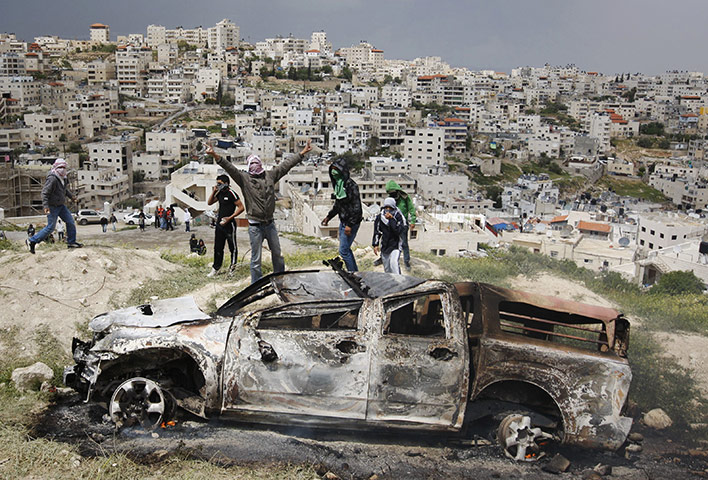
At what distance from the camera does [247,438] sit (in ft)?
18.2

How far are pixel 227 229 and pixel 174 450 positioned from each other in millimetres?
5127

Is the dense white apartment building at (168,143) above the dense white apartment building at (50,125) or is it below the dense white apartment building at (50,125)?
below

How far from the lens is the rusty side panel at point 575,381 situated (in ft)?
18.4

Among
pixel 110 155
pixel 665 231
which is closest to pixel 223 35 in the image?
pixel 110 155

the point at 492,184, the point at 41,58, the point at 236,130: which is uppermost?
the point at 41,58

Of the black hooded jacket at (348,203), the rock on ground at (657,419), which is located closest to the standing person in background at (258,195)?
the black hooded jacket at (348,203)

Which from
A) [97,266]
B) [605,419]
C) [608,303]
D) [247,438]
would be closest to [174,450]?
[247,438]

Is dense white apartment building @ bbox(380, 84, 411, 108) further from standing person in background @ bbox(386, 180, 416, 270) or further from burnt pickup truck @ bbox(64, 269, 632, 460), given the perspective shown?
burnt pickup truck @ bbox(64, 269, 632, 460)

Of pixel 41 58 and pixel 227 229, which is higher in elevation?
pixel 41 58

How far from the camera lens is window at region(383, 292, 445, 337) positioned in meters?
5.77

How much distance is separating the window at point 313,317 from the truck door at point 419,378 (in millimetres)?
295

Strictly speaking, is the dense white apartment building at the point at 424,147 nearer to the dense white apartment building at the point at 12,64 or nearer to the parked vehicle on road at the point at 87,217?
the parked vehicle on road at the point at 87,217

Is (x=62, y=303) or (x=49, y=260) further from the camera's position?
(x=49, y=260)

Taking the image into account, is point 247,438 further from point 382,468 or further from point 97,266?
point 97,266
